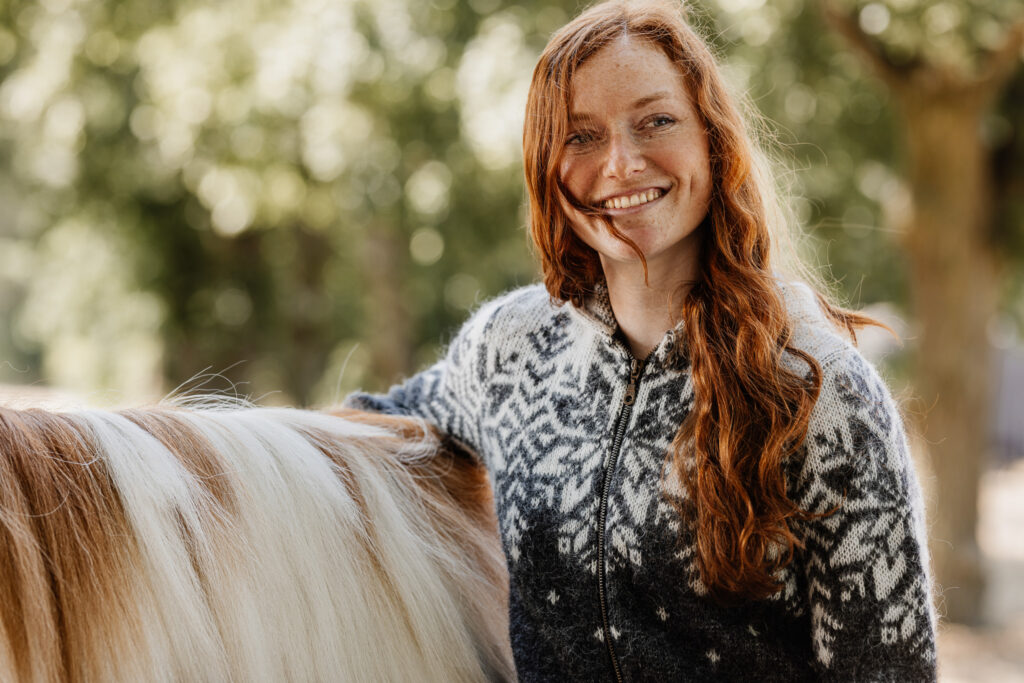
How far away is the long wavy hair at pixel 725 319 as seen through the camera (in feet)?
4.44

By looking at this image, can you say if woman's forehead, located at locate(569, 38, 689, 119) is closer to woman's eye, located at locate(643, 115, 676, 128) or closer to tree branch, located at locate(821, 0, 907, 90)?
woman's eye, located at locate(643, 115, 676, 128)

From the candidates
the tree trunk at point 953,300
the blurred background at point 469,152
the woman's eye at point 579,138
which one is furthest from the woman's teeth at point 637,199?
the tree trunk at point 953,300

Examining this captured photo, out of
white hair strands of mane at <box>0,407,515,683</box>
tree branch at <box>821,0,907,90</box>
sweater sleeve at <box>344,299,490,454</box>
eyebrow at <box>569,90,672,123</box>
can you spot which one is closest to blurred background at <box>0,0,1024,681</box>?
tree branch at <box>821,0,907,90</box>

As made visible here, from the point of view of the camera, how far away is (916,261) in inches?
245

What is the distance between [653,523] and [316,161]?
4.85 metres

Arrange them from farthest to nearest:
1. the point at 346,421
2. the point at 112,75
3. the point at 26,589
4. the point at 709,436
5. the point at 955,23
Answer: the point at 112,75 < the point at 955,23 < the point at 346,421 < the point at 709,436 < the point at 26,589

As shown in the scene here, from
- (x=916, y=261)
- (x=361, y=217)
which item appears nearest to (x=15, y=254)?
(x=361, y=217)

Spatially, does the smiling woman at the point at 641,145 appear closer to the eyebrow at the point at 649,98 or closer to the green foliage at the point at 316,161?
the eyebrow at the point at 649,98

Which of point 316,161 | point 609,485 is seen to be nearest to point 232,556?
point 609,485

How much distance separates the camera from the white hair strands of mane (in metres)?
1.29

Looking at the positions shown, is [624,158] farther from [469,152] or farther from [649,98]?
[469,152]

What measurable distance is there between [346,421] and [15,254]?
1162 centimetres

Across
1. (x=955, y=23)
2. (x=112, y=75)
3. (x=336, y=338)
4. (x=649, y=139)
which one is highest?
(x=112, y=75)

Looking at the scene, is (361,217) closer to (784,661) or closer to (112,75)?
(112,75)
